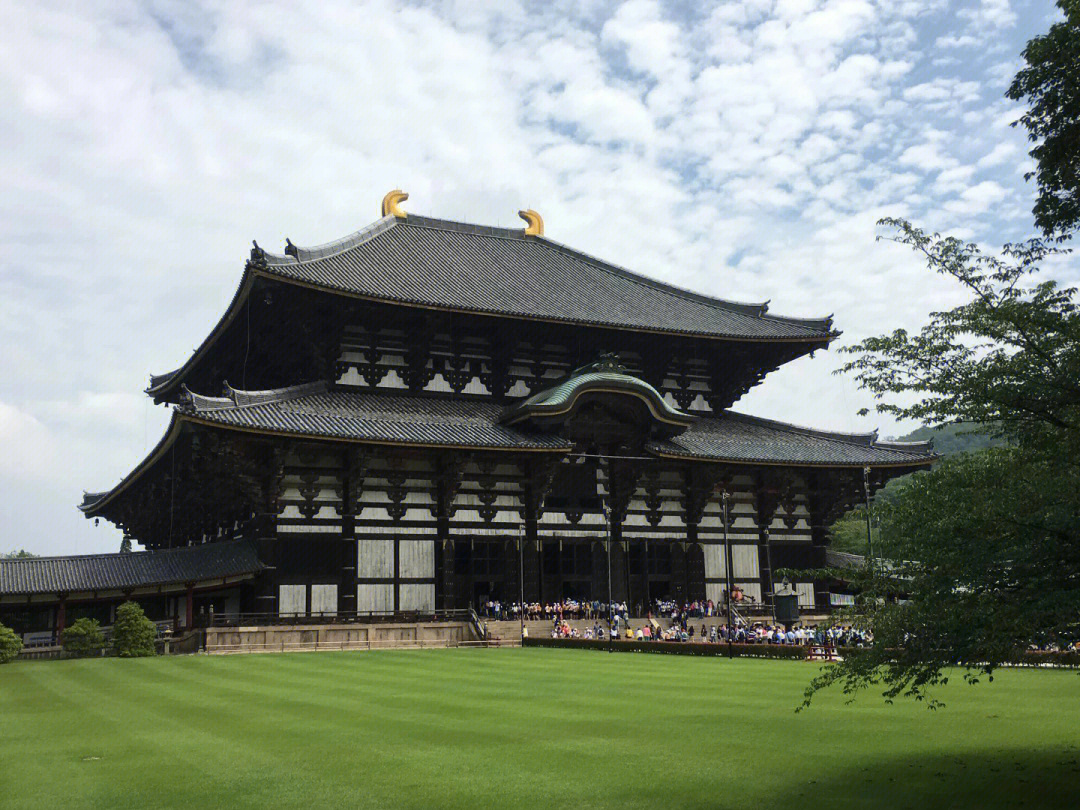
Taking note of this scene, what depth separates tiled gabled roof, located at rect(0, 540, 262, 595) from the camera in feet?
127

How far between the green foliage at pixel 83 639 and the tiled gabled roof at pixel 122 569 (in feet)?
12.8

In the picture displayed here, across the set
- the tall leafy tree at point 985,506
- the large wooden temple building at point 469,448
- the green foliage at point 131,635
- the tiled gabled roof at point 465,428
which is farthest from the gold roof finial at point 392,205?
the tall leafy tree at point 985,506

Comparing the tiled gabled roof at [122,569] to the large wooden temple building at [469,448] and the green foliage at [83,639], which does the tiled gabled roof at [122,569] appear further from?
the green foliage at [83,639]

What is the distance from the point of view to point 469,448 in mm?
40812

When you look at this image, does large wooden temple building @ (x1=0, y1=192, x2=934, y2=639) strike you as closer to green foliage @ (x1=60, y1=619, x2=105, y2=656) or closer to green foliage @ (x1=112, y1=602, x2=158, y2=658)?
green foliage @ (x1=60, y1=619, x2=105, y2=656)

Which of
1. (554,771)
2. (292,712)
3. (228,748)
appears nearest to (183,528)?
(292,712)

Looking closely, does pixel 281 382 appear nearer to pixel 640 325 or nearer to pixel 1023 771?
pixel 640 325

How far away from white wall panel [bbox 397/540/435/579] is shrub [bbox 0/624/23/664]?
47.3 ft

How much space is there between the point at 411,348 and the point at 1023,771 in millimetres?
36601

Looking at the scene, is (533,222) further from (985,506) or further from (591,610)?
(985,506)

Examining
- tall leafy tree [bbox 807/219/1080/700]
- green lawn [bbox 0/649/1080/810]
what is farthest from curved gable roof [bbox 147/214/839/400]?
tall leafy tree [bbox 807/219/1080/700]

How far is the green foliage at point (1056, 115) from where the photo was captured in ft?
35.0

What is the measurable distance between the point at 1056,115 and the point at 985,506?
4.34 metres

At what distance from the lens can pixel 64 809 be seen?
1089 centimetres
